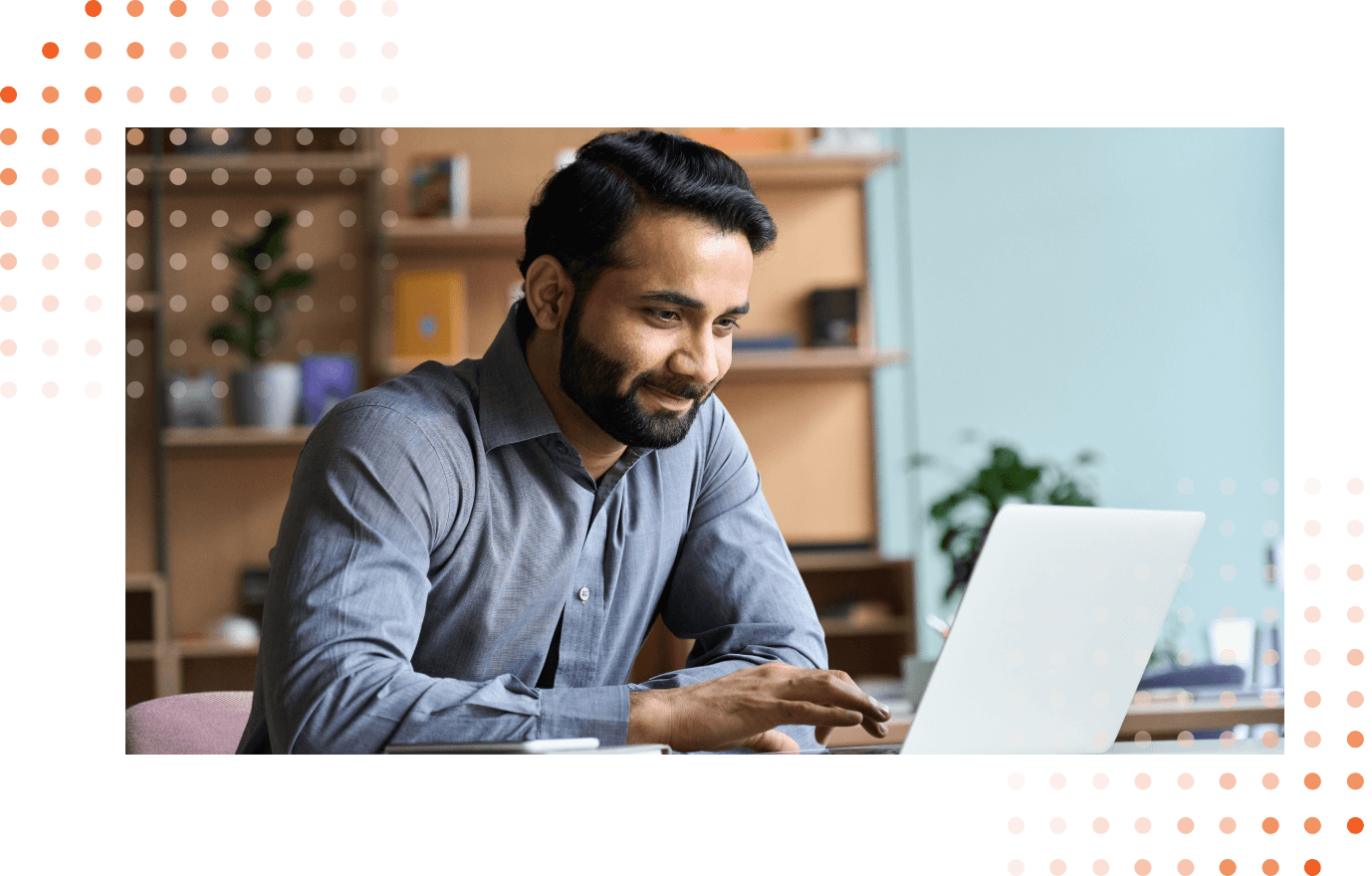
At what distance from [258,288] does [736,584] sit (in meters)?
2.16

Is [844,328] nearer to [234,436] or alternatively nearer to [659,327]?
[234,436]

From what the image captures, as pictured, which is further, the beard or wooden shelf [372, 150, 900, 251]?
wooden shelf [372, 150, 900, 251]

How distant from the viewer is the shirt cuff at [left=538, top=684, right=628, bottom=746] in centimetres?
97

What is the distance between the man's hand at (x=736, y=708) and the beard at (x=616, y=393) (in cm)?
35

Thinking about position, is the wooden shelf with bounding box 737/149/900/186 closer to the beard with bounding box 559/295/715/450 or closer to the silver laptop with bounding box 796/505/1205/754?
the beard with bounding box 559/295/715/450

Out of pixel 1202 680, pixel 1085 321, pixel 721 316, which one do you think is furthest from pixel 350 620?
pixel 1085 321

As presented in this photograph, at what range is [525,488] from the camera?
1.22 meters

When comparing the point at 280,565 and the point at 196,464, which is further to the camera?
the point at 196,464

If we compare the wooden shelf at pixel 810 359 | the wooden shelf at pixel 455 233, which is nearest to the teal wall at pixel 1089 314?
the wooden shelf at pixel 810 359

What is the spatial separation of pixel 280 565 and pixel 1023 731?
25.6 inches

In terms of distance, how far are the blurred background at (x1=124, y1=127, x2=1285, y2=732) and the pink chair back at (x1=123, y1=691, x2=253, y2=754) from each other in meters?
1.90
